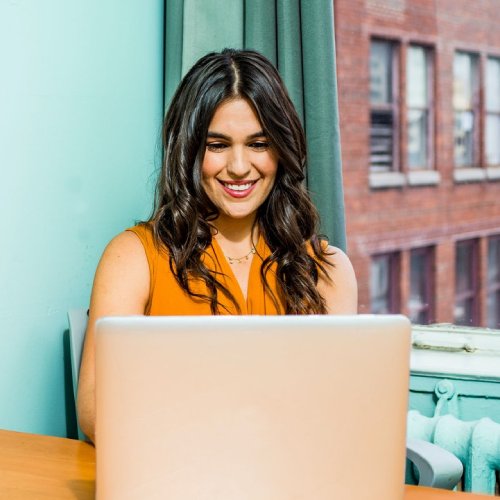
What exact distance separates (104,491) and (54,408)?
3.12 feet

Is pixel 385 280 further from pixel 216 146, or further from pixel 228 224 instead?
pixel 216 146

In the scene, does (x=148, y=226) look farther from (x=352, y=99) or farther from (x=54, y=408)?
(x=352, y=99)

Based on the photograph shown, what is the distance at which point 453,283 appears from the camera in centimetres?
340

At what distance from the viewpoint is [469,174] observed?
2.98 metres

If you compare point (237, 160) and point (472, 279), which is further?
point (472, 279)

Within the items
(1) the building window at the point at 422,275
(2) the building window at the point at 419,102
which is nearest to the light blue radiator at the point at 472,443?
(1) the building window at the point at 422,275

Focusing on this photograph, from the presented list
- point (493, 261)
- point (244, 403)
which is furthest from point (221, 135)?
point (493, 261)

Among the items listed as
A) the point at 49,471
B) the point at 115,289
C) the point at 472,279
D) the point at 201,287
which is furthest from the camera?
the point at 472,279

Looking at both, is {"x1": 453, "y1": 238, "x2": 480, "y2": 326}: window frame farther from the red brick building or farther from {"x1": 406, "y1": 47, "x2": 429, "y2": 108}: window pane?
{"x1": 406, "y1": 47, "x2": 429, "y2": 108}: window pane

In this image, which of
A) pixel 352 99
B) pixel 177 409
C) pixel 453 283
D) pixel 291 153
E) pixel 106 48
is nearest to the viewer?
pixel 177 409

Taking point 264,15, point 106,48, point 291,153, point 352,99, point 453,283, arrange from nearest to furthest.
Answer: point 291,153 < point 106,48 < point 264,15 < point 453,283 < point 352,99

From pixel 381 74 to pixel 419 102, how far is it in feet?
1.12

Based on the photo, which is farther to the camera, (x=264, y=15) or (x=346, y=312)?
(x=264, y=15)

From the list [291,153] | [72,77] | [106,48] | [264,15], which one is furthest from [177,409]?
[264,15]
